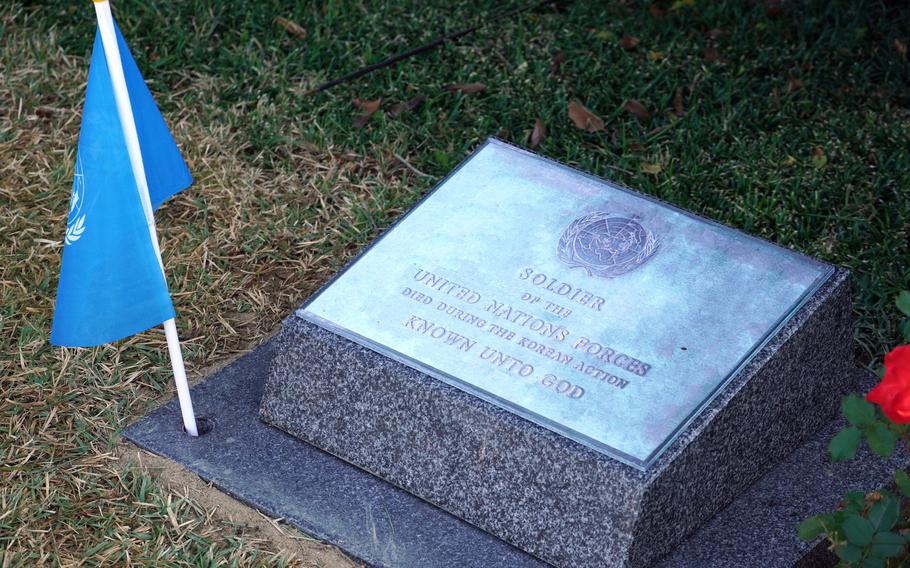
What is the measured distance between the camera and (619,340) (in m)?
2.56

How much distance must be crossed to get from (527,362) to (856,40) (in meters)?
2.69

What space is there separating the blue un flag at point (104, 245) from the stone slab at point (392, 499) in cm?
46

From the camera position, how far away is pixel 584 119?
4.11 meters

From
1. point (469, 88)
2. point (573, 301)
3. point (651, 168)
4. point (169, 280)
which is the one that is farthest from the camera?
point (469, 88)

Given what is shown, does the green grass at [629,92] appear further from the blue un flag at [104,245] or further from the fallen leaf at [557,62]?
the blue un flag at [104,245]

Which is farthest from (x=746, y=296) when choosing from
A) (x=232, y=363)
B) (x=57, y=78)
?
(x=57, y=78)

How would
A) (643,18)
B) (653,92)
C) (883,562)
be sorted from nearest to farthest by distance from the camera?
1. (883,562)
2. (653,92)
3. (643,18)

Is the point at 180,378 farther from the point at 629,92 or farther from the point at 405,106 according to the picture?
the point at 629,92

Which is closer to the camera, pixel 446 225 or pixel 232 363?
pixel 446 225

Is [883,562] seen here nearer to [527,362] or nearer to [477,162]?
[527,362]

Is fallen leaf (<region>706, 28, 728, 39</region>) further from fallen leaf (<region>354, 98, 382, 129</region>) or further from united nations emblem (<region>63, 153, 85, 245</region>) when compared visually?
united nations emblem (<region>63, 153, 85, 245</region>)

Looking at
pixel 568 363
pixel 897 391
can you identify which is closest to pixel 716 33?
pixel 568 363

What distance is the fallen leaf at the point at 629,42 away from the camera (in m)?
4.54

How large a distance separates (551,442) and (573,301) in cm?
38
